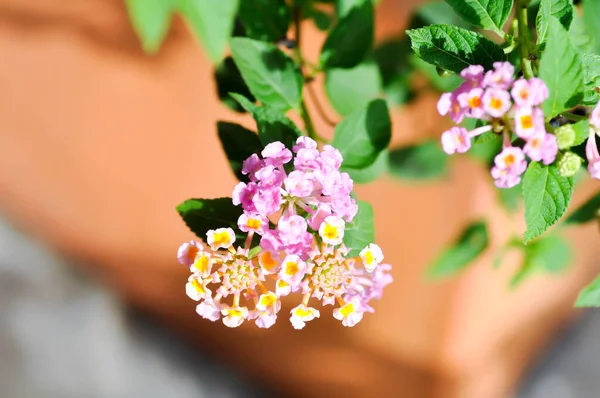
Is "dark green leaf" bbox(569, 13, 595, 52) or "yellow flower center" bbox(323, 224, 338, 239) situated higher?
"dark green leaf" bbox(569, 13, 595, 52)

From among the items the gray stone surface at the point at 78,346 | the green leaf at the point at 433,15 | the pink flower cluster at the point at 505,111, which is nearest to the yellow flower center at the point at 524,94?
the pink flower cluster at the point at 505,111

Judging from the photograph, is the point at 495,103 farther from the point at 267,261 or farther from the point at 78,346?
the point at 78,346

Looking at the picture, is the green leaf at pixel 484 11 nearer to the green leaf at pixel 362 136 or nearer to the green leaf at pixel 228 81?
the green leaf at pixel 362 136

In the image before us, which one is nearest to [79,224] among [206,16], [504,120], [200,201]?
[206,16]

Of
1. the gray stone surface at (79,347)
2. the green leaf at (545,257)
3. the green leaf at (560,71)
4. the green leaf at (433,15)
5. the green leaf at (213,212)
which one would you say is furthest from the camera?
the gray stone surface at (79,347)

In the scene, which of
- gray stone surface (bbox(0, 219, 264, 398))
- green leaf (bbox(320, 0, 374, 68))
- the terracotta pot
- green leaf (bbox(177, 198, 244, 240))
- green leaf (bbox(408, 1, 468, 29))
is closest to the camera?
green leaf (bbox(177, 198, 244, 240))

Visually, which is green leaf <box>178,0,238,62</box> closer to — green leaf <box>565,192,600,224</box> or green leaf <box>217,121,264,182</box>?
green leaf <box>217,121,264,182</box>

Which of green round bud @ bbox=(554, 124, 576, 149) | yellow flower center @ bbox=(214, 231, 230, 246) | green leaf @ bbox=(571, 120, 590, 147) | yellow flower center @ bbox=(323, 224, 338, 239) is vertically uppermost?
green leaf @ bbox=(571, 120, 590, 147)

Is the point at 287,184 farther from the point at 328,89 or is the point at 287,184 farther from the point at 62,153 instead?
the point at 62,153

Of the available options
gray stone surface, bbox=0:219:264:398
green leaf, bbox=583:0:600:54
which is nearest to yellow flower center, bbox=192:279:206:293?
green leaf, bbox=583:0:600:54
